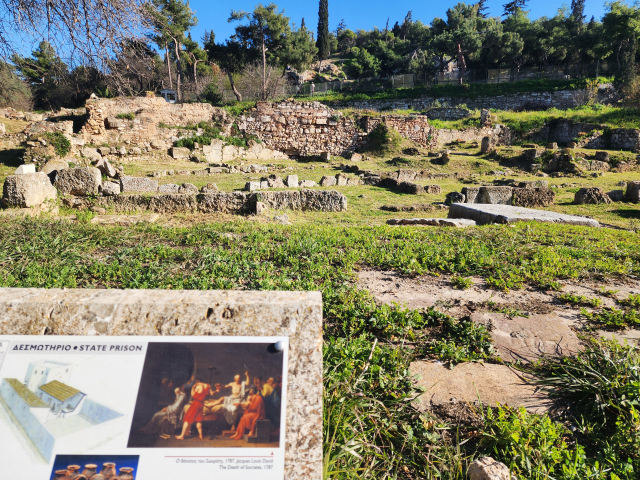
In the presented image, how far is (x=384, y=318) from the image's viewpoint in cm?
296

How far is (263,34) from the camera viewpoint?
30312 mm

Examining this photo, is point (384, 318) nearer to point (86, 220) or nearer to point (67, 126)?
point (86, 220)

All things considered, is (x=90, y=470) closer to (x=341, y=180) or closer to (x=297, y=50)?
(x=341, y=180)

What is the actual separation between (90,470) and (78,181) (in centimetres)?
905

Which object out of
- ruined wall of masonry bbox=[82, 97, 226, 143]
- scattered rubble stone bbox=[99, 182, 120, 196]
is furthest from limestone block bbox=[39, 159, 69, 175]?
ruined wall of masonry bbox=[82, 97, 226, 143]

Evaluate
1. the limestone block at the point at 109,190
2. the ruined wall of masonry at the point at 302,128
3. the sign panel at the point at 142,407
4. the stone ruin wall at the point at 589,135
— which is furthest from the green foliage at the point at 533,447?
the stone ruin wall at the point at 589,135

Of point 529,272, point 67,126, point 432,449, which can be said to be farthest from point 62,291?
point 67,126

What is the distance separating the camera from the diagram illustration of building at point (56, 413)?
127cm

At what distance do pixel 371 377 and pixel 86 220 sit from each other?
634 cm

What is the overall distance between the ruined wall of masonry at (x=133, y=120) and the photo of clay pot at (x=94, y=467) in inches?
793

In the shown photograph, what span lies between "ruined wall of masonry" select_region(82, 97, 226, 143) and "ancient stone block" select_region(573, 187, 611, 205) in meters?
18.2

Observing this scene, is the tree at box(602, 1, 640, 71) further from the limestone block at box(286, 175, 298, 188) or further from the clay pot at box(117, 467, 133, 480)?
the clay pot at box(117, 467, 133, 480)

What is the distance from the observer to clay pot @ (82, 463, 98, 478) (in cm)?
123

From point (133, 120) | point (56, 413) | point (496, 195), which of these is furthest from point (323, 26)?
point (56, 413)
